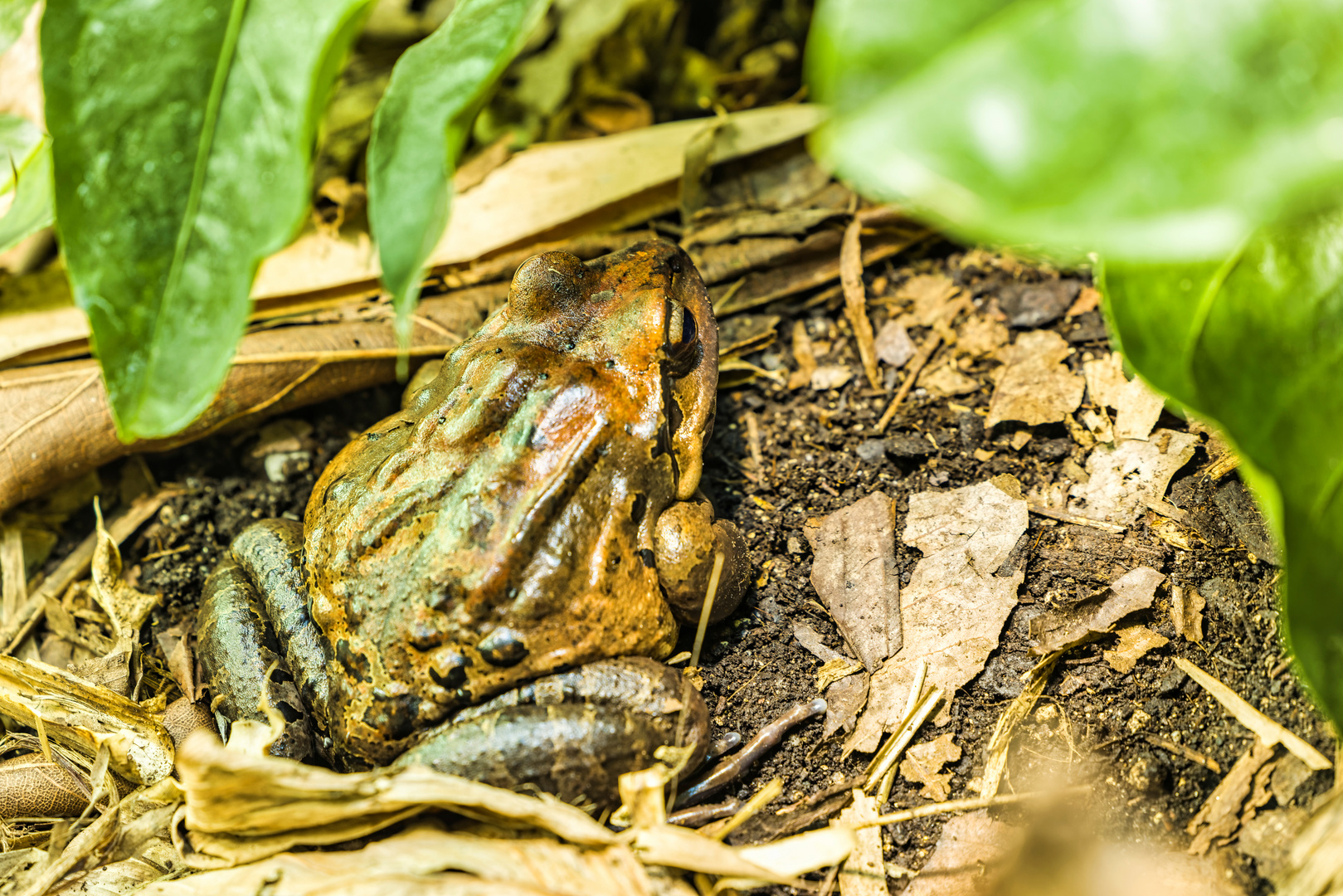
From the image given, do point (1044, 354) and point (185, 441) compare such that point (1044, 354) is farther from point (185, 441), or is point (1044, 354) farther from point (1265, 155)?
point (185, 441)

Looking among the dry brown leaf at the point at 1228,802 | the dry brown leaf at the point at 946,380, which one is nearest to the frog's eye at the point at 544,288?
the dry brown leaf at the point at 946,380

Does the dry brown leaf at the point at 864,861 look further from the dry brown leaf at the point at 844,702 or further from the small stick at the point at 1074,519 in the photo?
the small stick at the point at 1074,519

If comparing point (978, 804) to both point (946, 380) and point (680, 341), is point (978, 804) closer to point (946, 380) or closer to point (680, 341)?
point (946, 380)

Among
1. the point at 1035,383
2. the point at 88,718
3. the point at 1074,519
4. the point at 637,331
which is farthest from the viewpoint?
the point at 1035,383

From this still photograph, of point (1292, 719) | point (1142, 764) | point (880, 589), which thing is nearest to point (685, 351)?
point (880, 589)

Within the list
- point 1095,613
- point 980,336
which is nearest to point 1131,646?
point 1095,613

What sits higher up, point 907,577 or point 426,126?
point 426,126

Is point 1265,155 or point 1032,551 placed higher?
point 1265,155
